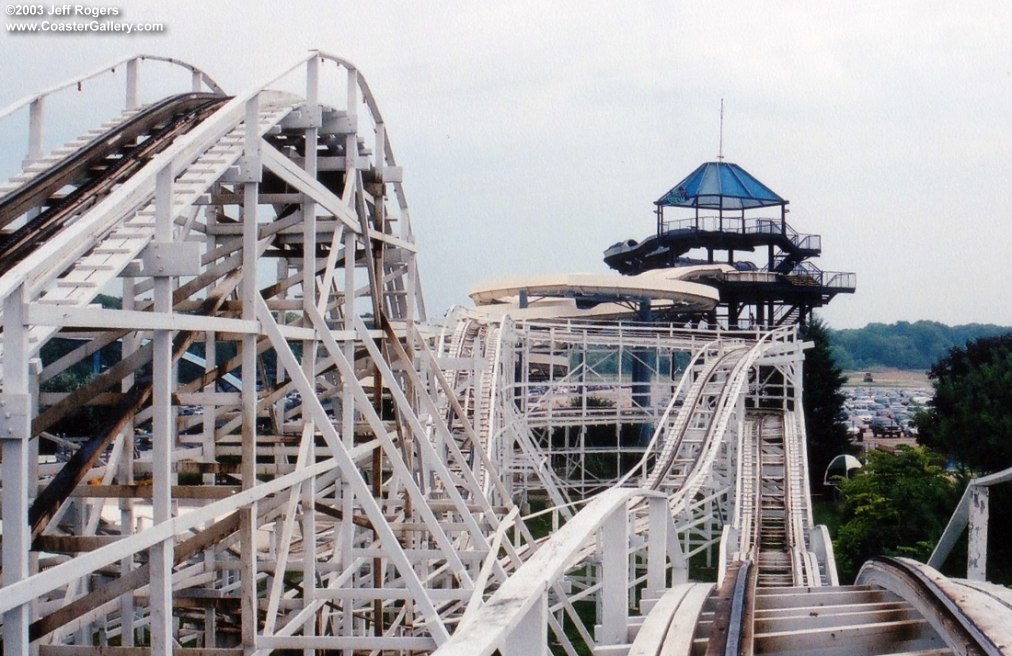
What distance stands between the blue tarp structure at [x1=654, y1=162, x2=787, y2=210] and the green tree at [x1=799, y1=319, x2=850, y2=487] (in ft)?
21.6

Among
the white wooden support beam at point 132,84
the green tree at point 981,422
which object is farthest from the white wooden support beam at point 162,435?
the green tree at point 981,422

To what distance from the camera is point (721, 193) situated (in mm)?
38125

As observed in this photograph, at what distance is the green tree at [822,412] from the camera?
32.4m

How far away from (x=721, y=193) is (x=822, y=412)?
900 cm

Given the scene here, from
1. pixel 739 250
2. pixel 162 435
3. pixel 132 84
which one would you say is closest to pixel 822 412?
pixel 739 250

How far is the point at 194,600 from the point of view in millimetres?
7680

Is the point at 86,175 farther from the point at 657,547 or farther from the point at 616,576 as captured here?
the point at 616,576

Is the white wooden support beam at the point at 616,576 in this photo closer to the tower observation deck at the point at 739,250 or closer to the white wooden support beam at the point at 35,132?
the white wooden support beam at the point at 35,132

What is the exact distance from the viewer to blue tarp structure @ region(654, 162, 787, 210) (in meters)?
38.3

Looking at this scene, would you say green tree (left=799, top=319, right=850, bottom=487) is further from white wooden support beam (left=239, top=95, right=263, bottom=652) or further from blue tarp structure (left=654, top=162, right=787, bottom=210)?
white wooden support beam (left=239, top=95, right=263, bottom=652)

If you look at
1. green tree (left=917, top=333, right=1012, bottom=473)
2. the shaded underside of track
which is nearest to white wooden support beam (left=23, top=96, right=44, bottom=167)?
the shaded underside of track

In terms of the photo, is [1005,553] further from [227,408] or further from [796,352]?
[227,408]

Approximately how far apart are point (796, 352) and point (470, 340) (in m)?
8.03

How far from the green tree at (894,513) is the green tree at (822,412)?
10464 millimetres
